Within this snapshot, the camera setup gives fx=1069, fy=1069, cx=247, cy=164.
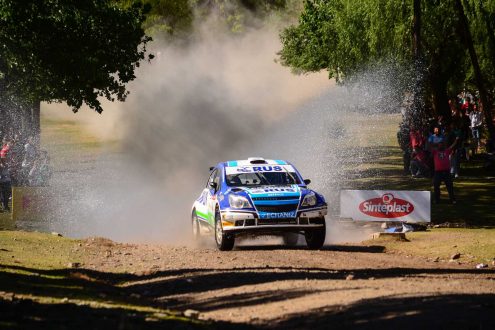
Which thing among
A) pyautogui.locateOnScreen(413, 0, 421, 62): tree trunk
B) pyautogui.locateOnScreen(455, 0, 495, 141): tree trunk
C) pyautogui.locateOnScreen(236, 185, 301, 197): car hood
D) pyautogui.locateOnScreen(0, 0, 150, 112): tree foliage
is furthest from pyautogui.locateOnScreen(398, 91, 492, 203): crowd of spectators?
pyautogui.locateOnScreen(0, 0, 150, 112): tree foliage

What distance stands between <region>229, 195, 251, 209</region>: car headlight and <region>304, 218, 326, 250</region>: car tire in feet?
4.44

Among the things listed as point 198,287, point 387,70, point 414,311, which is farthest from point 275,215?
point 387,70

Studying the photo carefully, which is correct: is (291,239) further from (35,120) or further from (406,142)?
(35,120)

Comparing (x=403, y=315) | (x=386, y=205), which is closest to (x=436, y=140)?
(x=386, y=205)

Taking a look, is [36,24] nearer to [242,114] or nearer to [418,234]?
[418,234]

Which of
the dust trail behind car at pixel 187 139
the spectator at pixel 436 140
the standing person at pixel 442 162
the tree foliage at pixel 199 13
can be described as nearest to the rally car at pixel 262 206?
the dust trail behind car at pixel 187 139

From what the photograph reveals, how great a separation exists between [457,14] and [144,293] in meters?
26.6

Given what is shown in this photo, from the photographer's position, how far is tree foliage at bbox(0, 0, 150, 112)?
3023 centimetres

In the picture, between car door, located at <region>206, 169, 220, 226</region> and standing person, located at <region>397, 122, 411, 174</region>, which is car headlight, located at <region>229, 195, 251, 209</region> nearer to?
car door, located at <region>206, 169, 220, 226</region>

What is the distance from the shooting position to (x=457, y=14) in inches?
1547

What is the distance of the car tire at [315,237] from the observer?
2125 centimetres

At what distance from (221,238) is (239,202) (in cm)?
90

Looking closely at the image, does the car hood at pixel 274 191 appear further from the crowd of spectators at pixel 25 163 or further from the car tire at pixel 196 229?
the crowd of spectators at pixel 25 163

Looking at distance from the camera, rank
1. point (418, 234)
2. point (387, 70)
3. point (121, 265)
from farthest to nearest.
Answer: point (387, 70)
point (418, 234)
point (121, 265)
